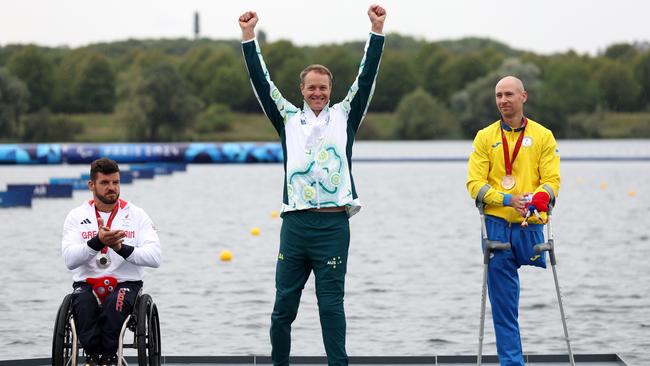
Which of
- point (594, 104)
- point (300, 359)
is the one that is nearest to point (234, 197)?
point (300, 359)

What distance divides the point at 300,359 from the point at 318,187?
1757mm

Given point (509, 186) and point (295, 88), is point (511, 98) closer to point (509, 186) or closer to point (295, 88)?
point (509, 186)

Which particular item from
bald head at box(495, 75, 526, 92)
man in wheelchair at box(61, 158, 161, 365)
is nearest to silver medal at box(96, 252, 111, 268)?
man in wheelchair at box(61, 158, 161, 365)

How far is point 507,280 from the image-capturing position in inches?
287

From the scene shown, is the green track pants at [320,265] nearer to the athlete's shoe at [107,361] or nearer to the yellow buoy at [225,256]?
the athlete's shoe at [107,361]

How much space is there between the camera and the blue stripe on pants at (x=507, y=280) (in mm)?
7207

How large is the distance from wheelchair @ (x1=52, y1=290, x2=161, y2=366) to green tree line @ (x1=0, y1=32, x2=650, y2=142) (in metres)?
95.0

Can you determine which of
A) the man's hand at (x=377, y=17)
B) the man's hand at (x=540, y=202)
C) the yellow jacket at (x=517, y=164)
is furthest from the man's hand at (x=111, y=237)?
the man's hand at (x=540, y=202)

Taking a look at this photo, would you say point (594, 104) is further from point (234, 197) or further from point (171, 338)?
point (171, 338)

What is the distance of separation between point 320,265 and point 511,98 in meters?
1.52

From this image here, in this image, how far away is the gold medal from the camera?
7.19m

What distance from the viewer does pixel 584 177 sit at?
1652 inches

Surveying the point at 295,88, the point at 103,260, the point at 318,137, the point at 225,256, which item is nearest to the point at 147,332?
the point at 103,260

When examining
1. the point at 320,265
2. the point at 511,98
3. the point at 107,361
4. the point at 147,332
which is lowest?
the point at 107,361
